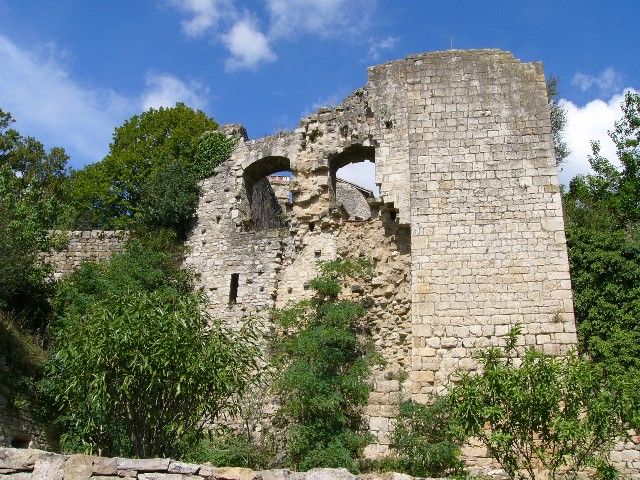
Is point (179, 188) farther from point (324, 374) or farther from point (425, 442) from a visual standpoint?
→ point (425, 442)

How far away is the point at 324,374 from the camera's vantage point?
446 inches

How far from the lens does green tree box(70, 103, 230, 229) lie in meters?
15.6

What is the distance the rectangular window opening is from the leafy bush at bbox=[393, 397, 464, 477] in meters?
4.80

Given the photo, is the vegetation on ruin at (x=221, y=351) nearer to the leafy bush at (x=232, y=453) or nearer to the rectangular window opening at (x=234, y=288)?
the leafy bush at (x=232, y=453)

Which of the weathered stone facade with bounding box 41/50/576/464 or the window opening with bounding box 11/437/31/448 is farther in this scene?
the window opening with bounding box 11/437/31/448

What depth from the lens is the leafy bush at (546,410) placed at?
7.43 m

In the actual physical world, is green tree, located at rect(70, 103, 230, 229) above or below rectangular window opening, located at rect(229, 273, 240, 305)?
above

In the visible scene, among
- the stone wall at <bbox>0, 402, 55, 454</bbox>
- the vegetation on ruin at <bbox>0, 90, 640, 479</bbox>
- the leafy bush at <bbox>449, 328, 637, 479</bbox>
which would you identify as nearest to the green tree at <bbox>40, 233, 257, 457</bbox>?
the vegetation on ruin at <bbox>0, 90, 640, 479</bbox>

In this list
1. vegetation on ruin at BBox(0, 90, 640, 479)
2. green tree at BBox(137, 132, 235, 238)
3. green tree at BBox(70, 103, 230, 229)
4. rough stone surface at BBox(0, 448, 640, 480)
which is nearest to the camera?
rough stone surface at BBox(0, 448, 640, 480)

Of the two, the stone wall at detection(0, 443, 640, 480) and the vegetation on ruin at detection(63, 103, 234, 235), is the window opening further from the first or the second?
the stone wall at detection(0, 443, 640, 480)

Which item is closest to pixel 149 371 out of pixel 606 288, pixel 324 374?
pixel 324 374

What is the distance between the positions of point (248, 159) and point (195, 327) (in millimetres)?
6963

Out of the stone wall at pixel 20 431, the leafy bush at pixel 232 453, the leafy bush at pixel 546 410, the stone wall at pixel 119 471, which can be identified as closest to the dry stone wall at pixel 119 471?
the stone wall at pixel 119 471

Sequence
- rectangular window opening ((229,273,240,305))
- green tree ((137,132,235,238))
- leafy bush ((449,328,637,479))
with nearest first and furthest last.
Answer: leafy bush ((449,328,637,479)) < rectangular window opening ((229,273,240,305)) < green tree ((137,132,235,238))
